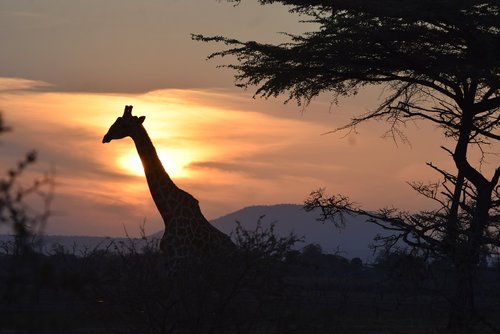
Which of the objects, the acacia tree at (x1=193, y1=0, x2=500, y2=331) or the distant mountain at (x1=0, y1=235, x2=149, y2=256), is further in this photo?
the acacia tree at (x1=193, y1=0, x2=500, y2=331)

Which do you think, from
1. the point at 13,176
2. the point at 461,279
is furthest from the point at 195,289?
the point at 13,176

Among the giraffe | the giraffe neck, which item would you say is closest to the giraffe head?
the giraffe

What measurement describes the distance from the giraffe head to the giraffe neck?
0.11 m

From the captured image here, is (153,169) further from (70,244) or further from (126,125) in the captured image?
(70,244)

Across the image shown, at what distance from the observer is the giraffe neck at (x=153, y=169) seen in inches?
711

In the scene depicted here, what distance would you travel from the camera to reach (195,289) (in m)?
11.2

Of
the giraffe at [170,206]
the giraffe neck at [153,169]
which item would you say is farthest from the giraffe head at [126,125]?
the giraffe neck at [153,169]

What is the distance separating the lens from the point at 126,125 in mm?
18703

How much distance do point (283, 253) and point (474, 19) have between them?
10067mm

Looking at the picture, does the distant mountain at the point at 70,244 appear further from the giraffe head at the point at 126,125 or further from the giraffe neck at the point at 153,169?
the giraffe head at the point at 126,125

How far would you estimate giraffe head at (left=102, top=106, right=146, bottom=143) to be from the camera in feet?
61.2

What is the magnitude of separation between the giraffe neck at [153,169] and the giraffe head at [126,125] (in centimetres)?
11

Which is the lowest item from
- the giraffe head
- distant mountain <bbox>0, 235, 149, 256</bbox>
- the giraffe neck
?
distant mountain <bbox>0, 235, 149, 256</bbox>

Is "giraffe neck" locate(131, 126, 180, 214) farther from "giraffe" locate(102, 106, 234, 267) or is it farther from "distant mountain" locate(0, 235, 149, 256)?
"distant mountain" locate(0, 235, 149, 256)
